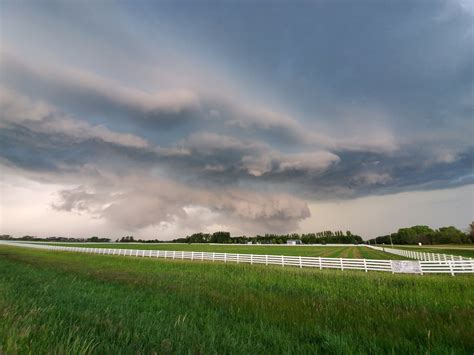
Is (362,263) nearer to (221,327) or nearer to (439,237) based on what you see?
(221,327)

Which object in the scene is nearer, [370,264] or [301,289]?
[301,289]

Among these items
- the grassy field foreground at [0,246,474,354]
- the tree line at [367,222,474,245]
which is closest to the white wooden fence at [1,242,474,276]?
the grassy field foreground at [0,246,474,354]

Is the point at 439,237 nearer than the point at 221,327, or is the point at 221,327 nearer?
the point at 221,327

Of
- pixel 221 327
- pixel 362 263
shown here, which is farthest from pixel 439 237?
pixel 221 327

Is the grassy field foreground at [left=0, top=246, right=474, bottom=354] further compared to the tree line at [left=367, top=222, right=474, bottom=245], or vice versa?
the tree line at [left=367, top=222, right=474, bottom=245]

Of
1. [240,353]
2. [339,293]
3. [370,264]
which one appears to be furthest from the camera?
[370,264]

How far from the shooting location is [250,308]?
7.34 metres

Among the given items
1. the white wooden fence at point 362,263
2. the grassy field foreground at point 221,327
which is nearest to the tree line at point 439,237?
the white wooden fence at point 362,263

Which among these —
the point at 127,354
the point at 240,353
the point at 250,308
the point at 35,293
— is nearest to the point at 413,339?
the point at 240,353

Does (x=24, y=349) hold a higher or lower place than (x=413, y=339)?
higher

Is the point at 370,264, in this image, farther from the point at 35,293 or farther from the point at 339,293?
the point at 35,293

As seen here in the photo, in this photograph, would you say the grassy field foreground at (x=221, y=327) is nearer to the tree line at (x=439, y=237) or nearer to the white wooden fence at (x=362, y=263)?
the white wooden fence at (x=362, y=263)

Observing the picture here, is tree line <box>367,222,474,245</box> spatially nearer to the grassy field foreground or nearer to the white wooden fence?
the white wooden fence

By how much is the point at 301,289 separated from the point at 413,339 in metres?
7.67
